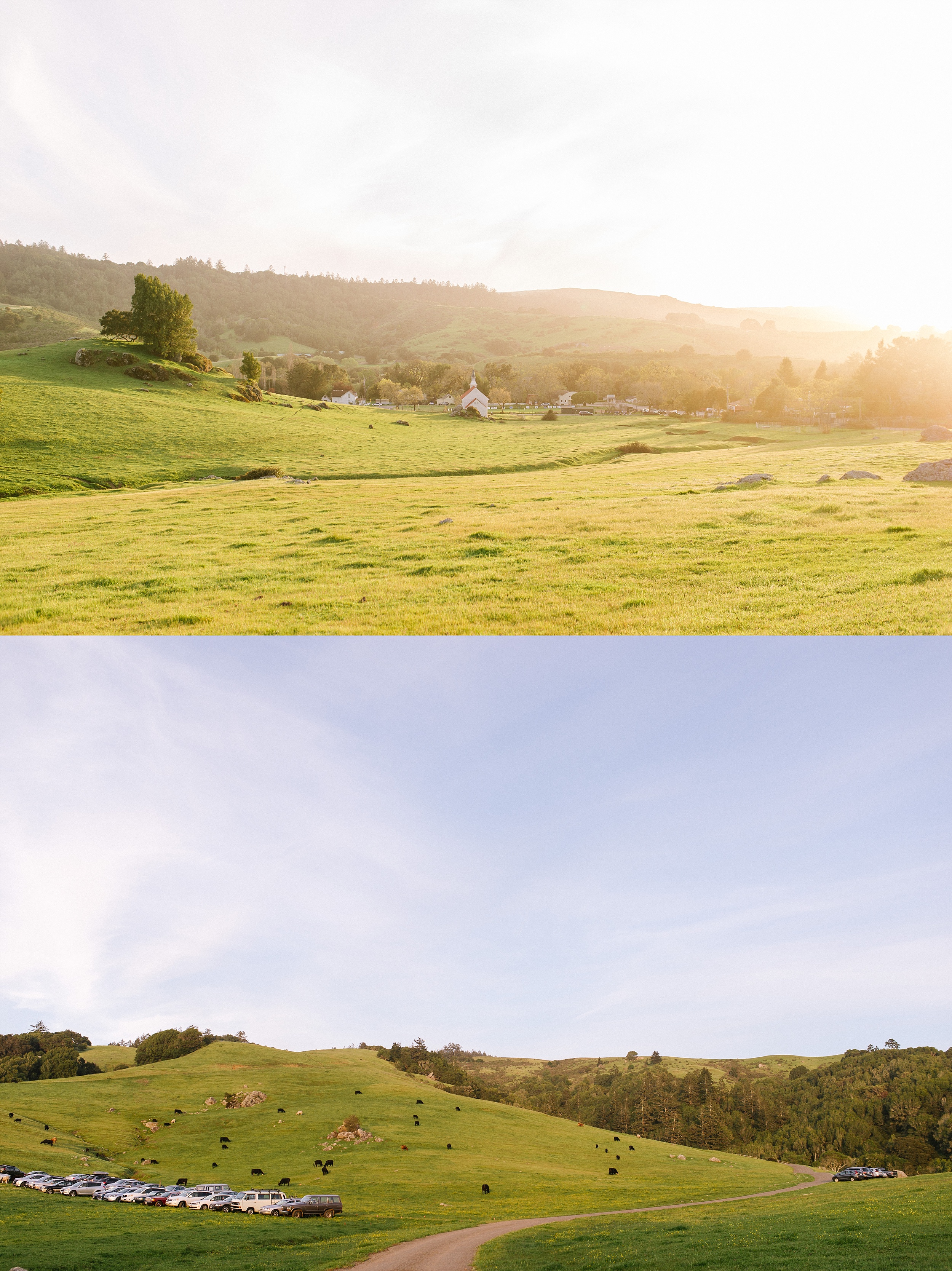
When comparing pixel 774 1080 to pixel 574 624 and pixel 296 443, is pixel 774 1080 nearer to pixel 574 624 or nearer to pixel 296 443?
pixel 296 443

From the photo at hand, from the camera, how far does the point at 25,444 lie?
62344 millimetres

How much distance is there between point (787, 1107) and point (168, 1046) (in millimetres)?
70533

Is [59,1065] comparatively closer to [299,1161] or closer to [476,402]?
[299,1161]

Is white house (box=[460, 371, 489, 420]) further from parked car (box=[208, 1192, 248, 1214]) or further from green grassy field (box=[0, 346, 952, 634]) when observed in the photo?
parked car (box=[208, 1192, 248, 1214])

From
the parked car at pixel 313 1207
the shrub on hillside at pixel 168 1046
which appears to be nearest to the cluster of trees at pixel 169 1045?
the shrub on hillside at pixel 168 1046

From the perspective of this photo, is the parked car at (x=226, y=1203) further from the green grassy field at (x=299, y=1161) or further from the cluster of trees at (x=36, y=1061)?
the cluster of trees at (x=36, y=1061)

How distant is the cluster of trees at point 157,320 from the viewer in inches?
3890

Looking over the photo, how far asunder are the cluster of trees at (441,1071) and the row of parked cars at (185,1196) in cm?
4670

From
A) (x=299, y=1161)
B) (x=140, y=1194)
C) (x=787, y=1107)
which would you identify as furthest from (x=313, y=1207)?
(x=787, y=1107)

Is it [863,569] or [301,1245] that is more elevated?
[863,569]

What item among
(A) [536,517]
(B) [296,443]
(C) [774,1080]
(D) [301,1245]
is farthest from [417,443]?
(C) [774,1080]

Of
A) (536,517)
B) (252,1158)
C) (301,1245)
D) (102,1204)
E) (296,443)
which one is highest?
(296,443)

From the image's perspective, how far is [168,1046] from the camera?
76062mm

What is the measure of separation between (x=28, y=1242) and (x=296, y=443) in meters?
66.3
